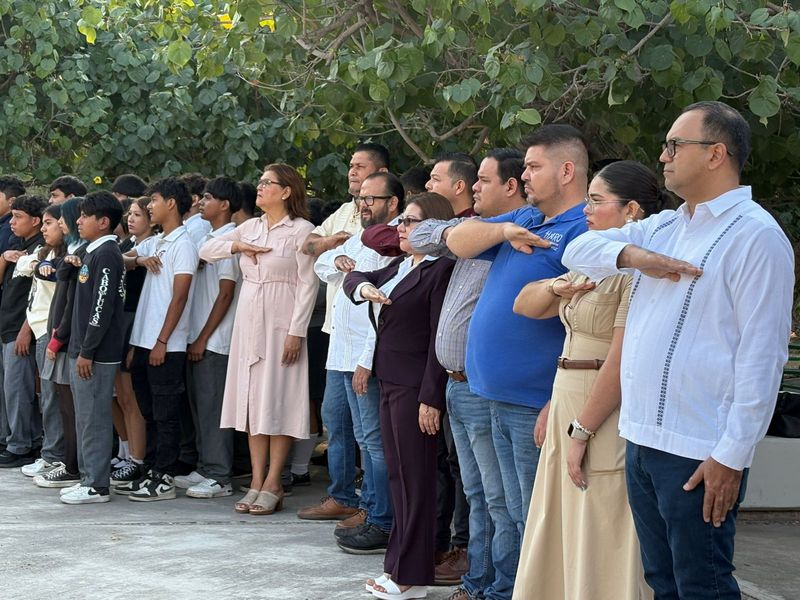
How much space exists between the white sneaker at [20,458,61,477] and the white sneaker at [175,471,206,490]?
1.07 meters

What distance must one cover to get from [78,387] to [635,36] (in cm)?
405

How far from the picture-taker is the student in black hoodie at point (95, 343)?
24.2ft

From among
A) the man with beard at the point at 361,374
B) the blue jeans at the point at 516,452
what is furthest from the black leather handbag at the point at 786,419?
the blue jeans at the point at 516,452

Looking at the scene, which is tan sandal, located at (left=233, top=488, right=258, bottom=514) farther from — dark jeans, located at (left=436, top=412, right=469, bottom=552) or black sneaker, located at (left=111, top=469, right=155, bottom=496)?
dark jeans, located at (left=436, top=412, right=469, bottom=552)

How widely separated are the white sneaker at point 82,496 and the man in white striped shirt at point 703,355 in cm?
490

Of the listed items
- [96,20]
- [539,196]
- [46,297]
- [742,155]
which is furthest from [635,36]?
[46,297]

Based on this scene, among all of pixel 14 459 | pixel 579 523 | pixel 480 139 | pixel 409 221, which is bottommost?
pixel 14 459

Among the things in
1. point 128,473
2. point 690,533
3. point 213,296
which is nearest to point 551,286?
point 690,533

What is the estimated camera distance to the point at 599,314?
4113 millimetres

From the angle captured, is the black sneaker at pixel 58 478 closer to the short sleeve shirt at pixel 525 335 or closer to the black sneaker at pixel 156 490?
the black sneaker at pixel 156 490

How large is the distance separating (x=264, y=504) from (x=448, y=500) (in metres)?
1.69

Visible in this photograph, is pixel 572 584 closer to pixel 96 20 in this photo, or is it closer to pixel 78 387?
pixel 78 387

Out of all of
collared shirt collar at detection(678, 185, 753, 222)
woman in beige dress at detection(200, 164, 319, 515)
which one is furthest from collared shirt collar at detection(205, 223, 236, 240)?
collared shirt collar at detection(678, 185, 753, 222)

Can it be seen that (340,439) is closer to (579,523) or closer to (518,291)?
(518,291)
